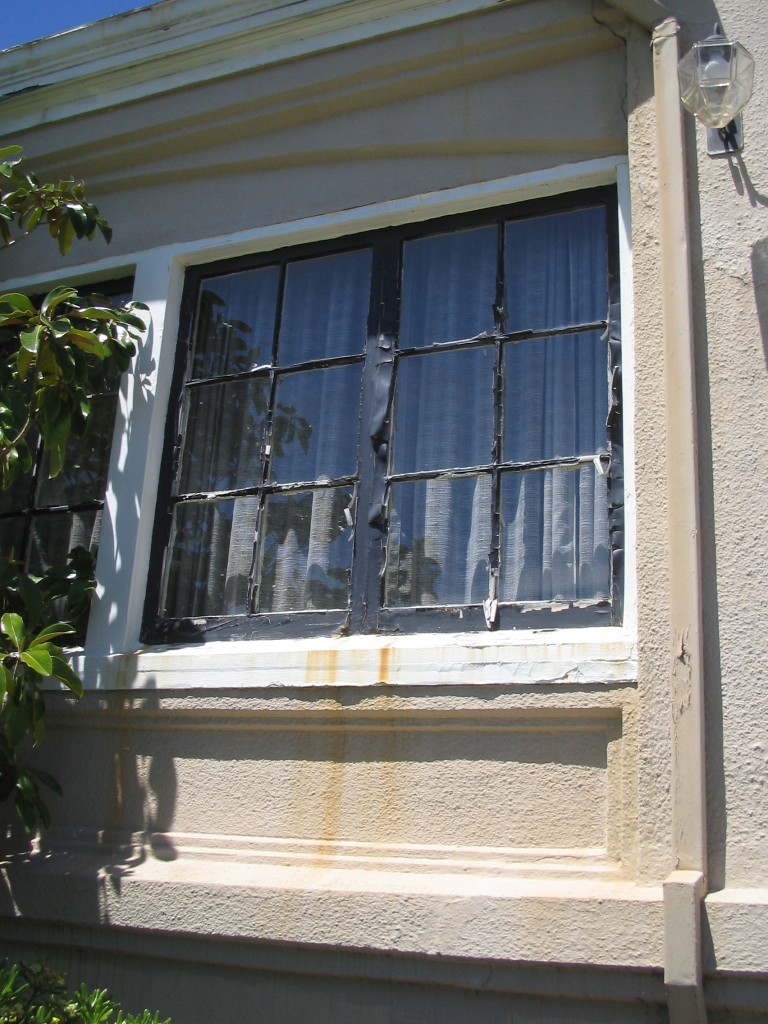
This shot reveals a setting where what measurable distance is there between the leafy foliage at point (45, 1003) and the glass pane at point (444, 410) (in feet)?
6.73

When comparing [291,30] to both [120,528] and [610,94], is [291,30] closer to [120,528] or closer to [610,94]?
[610,94]

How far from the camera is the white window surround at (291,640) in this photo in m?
3.73

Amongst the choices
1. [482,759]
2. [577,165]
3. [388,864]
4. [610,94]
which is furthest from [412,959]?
[610,94]

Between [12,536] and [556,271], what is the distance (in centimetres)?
259

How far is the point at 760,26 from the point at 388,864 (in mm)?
3096

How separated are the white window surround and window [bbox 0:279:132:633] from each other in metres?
0.24

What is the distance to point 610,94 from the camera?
436 centimetres

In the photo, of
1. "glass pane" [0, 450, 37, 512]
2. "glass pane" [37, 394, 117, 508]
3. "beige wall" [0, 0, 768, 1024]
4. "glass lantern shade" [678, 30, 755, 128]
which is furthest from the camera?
"glass pane" [0, 450, 37, 512]

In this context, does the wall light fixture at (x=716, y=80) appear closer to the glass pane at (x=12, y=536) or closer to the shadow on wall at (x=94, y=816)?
the shadow on wall at (x=94, y=816)

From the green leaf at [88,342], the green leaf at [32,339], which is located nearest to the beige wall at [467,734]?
the green leaf at [88,342]

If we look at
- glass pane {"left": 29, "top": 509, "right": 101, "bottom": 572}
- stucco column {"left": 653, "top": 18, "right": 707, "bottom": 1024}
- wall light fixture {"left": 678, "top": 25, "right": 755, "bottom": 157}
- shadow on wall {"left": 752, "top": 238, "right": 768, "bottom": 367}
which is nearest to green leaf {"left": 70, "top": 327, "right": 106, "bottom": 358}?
glass pane {"left": 29, "top": 509, "right": 101, "bottom": 572}

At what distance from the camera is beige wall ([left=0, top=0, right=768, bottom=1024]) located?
337 cm

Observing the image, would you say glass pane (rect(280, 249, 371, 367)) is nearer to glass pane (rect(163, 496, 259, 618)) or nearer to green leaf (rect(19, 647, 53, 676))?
glass pane (rect(163, 496, 259, 618))

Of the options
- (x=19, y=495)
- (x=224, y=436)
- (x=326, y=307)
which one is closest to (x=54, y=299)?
(x=224, y=436)
